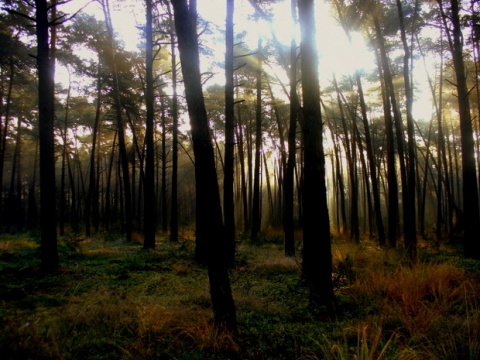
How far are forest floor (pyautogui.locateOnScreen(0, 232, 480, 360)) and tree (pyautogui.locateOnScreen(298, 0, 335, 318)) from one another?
0.37 meters

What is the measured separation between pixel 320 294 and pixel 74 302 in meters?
3.67

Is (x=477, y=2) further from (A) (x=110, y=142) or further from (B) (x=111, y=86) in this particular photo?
(A) (x=110, y=142)

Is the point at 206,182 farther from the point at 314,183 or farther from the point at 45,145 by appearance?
the point at 45,145

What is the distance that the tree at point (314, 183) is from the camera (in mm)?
4461

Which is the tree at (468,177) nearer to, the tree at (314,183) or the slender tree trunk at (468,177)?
the slender tree trunk at (468,177)

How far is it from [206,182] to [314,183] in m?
1.89

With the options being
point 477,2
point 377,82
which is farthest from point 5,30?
point 477,2

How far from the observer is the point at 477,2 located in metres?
11.0

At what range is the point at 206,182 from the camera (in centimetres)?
342

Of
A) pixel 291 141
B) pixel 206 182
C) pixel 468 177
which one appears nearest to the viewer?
pixel 206 182

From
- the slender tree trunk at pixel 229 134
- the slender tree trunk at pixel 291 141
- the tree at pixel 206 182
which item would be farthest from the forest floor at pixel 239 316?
the slender tree trunk at pixel 291 141

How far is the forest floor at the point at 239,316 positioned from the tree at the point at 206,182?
33 cm

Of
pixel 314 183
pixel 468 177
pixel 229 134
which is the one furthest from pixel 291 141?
pixel 468 177

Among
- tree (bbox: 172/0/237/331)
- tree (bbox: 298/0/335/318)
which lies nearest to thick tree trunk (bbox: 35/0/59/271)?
tree (bbox: 172/0/237/331)
